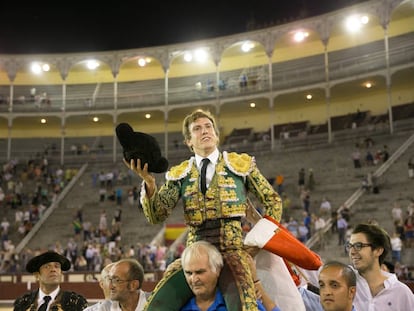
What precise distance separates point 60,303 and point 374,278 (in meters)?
2.77

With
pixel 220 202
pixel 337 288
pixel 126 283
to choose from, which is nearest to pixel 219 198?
pixel 220 202

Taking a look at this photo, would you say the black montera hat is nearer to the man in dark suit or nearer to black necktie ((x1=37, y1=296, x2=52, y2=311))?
the man in dark suit

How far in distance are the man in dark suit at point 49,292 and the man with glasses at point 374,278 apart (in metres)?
2.52

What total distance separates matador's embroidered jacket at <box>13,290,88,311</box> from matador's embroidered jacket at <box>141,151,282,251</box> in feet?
6.49

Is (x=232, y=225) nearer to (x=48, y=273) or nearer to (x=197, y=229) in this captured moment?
(x=197, y=229)

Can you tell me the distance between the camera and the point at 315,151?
2419 cm

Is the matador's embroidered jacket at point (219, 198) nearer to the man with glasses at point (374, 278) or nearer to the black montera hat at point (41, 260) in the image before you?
the man with glasses at point (374, 278)

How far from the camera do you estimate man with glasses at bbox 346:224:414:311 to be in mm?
3709

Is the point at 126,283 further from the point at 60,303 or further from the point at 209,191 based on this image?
the point at 60,303

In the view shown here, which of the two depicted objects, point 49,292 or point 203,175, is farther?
point 49,292

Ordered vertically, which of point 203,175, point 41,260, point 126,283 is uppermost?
point 203,175

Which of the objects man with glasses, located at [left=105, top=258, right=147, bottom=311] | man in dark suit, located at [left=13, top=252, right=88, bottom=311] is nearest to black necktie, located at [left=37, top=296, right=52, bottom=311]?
man in dark suit, located at [left=13, top=252, right=88, bottom=311]

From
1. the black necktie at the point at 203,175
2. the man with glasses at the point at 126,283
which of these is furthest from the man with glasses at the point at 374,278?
the man with glasses at the point at 126,283

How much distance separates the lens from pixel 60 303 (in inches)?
198
